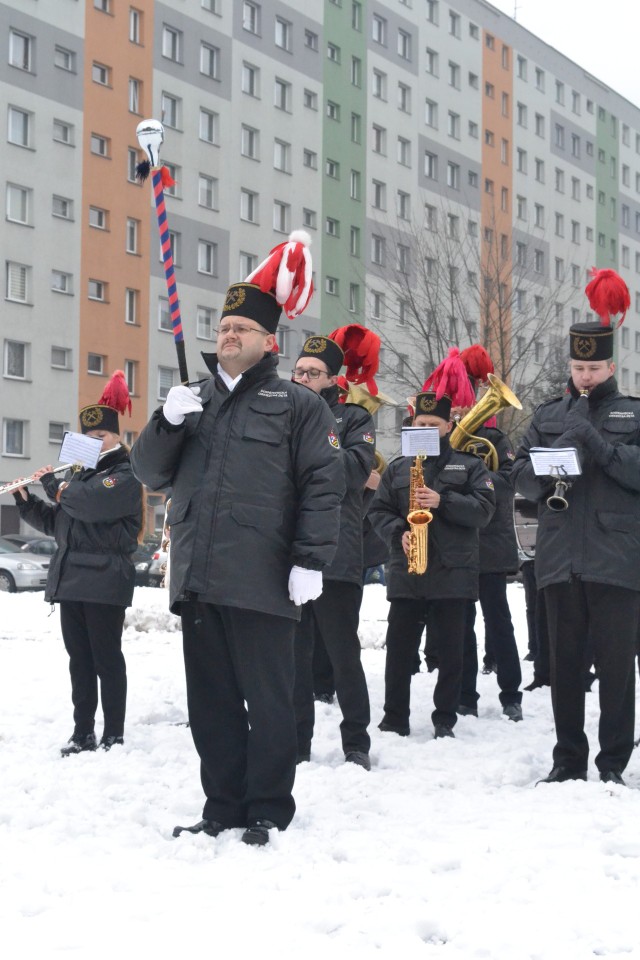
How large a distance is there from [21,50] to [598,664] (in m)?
42.0

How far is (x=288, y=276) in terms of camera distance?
17.9 feet

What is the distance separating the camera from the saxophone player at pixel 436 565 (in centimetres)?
766

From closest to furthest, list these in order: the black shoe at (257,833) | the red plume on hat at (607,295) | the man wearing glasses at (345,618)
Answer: the black shoe at (257,833) < the man wearing glasses at (345,618) < the red plume on hat at (607,295)

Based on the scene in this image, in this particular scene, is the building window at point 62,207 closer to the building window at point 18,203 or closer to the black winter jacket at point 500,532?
the building window at point 18,203

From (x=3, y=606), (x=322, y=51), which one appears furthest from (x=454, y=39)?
(x=3, y=606)

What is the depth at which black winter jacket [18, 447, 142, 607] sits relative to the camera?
23.8 feet

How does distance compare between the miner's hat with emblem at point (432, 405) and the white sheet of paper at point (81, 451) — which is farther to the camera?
the miner's hat with emblem at point (432, 405)

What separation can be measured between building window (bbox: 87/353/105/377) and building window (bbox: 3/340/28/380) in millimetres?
2785

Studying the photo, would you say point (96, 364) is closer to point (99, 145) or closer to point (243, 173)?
point (99, 145)

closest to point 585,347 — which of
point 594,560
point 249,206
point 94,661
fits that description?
point 594,560

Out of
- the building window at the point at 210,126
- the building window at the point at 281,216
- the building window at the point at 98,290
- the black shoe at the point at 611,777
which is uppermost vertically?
the building window at the point at 210,126

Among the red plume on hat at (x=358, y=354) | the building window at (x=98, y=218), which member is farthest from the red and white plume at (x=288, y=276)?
the building window at (x=98, y=218)

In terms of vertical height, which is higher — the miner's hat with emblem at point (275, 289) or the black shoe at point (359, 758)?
the miner's hat with emblem at point (275, 289)

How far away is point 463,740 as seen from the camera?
7500 millimetres
